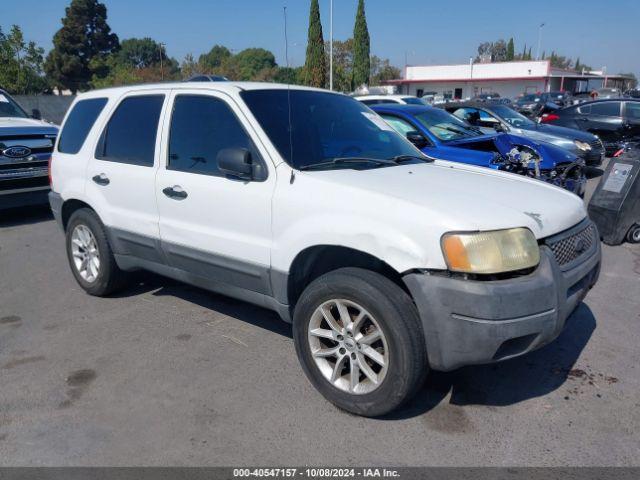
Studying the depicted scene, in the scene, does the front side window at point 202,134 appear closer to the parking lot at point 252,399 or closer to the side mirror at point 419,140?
the parking lot at point 252,399

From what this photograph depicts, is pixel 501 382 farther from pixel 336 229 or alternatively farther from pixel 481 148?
pixel 481 148

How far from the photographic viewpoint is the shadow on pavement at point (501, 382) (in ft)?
11.1

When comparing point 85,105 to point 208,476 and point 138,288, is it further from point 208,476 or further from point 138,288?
point 208,476

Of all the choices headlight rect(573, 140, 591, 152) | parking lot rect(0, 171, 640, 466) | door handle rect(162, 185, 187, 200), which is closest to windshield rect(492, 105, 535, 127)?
headlight rect(573, 140, 591, 152)

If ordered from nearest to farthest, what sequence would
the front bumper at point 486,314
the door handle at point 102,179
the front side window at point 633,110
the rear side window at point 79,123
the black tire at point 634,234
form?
the front bumper at point 486,314
the door handle at point 102,179
the rear side window at point 79,123
the black tire at point 634,234
the front side window at point 633,110

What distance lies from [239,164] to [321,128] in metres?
0.82

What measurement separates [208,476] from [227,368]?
1.11m

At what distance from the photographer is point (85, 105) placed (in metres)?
5.12

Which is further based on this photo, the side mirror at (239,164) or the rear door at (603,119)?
the rear door at (603,119)

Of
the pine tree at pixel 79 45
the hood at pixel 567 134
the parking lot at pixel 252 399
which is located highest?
the pine tree at pixel 79 45

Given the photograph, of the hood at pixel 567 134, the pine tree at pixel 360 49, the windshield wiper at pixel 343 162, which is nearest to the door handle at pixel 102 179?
the windshield wiper at pixel 343 162

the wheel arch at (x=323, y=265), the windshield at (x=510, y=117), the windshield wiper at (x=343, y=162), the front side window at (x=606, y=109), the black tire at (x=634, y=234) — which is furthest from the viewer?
the front side window at (x=606, y=109)

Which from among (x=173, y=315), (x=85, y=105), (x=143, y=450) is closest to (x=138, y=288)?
(x=173, y=315)

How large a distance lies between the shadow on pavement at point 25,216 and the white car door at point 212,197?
559 cm
